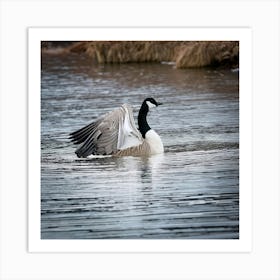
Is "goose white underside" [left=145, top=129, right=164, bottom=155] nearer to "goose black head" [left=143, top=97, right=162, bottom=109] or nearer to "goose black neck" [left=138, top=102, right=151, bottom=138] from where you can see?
"goose black neck" [left=138, top=102, right=151, bottom=138]

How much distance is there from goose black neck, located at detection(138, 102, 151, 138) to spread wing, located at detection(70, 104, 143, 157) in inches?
1.6

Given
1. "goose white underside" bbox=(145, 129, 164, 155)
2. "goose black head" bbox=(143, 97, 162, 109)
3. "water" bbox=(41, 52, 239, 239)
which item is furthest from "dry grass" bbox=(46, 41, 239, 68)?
"goose white underside" bbox=(145, 129, 164, 155)

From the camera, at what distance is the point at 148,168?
41.5 ft

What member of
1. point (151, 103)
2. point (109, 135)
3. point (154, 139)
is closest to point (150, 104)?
point (151, 103)

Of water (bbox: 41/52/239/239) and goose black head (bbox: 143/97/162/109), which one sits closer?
water (bbox: 41/52/239/239)

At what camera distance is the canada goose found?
12.6 meters

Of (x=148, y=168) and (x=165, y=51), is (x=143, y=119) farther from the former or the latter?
(x=165, y=51)

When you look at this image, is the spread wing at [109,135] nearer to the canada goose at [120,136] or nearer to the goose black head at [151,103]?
the canada goose at [120,136]

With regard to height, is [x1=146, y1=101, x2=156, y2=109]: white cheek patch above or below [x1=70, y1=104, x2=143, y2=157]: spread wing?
above

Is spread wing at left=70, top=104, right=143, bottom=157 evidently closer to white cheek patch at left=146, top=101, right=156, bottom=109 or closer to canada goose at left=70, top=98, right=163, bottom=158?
canada goose at left=70, top=98, right=163, bottom=158

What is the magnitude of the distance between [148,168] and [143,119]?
31 centimetres
